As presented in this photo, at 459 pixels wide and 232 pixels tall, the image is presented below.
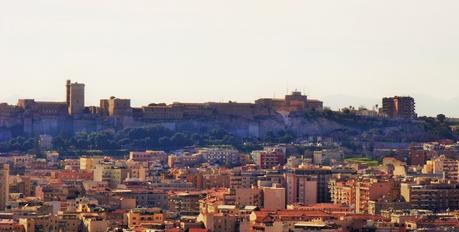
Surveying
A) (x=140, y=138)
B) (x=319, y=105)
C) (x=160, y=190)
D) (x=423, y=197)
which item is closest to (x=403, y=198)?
(x=423, y=197)

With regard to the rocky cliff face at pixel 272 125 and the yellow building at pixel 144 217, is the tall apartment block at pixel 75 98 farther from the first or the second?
the yellow building at pixel 144 217

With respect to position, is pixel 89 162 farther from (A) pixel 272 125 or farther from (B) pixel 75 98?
(A) pixel 272 125

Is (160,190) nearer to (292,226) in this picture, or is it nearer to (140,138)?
(292,226)

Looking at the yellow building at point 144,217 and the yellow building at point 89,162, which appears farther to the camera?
the yellow building at point 89,162

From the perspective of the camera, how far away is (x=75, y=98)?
11019cm

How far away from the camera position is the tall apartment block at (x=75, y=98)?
362 feet

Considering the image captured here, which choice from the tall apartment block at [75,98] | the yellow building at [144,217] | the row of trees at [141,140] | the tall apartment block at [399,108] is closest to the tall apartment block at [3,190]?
the yellow building at [144,217]

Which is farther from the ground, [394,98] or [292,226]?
[394,98]

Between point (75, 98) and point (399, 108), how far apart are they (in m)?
18.8

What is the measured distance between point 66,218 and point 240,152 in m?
39.7

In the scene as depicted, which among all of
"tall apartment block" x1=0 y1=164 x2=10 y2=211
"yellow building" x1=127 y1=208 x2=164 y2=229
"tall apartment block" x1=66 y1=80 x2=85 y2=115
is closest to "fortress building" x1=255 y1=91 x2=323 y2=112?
"tall apartment block" x1=66 y1=80 x2=85 y2=115

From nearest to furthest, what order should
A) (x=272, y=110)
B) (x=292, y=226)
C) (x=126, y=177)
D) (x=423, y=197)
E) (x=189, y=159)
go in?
(x=292, y=226), (x=423, y=197), (x=126, y=177), (x=189, y=159), (x=272, y=110)

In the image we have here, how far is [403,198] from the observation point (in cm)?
6862

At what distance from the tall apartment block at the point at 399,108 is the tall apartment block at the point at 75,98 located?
17.8 metres
